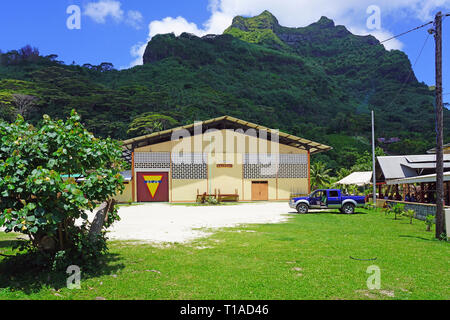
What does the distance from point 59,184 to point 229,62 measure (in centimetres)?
12823

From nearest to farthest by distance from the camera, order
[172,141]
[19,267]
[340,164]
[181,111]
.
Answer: [19,267] → [172,141] → [340,164] → [181,111]

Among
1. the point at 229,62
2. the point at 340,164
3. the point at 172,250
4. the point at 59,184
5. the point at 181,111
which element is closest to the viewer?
the point at 59,184

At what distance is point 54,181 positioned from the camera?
5.41 meters

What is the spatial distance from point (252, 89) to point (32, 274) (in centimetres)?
10881

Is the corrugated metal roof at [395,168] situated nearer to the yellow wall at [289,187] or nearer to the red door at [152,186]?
the yellow wall at [289,187]

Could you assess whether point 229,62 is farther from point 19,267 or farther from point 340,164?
point 19,267

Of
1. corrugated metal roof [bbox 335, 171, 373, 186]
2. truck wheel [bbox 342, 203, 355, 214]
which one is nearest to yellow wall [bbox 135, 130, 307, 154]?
corrugated metal roof [bbox 335, 171, 373, 186]

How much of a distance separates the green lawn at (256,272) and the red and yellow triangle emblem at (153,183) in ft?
74.7

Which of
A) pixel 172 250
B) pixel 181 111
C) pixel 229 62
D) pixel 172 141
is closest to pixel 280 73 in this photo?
pixel 229 62

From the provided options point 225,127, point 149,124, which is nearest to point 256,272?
point 225,127
